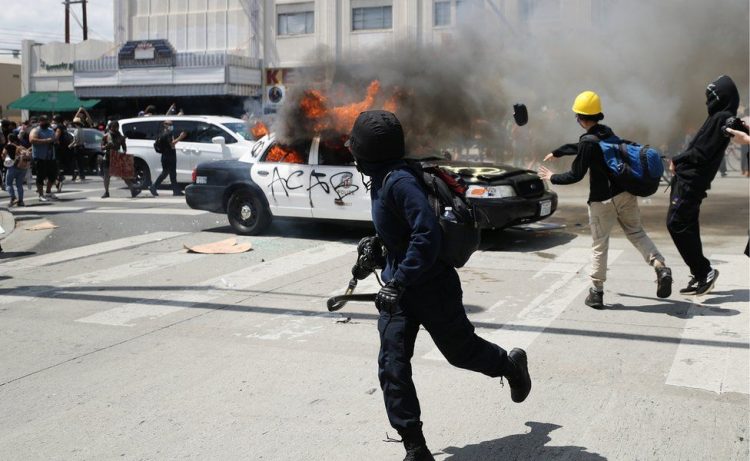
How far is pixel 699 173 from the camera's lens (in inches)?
275

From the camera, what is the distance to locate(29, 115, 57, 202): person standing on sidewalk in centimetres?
1638

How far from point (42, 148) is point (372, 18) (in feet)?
73.1

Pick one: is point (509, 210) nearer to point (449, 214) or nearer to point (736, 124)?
point (736, 124)

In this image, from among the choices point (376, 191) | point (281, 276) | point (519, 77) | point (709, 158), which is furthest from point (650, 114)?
point (376, 191)

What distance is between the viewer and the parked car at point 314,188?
984 centimetres

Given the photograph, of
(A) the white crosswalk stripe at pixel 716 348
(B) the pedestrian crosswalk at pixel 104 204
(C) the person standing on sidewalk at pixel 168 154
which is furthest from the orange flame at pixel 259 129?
(A) the white crosswalk stripe at pixel 716 348

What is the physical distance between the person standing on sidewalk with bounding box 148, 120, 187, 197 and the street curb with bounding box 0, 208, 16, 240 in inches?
128

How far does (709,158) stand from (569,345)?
2364 mm

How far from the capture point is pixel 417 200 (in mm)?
3537

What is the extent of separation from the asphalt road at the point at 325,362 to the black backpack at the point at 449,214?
1.03 m

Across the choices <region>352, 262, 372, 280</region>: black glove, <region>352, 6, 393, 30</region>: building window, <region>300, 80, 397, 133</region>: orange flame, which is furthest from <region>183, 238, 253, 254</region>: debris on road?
<region>352, 6, 393, 30</region>: building window

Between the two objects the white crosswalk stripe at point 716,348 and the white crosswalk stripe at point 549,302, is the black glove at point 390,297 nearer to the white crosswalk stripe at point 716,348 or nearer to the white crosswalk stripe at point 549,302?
the white crosswalk stripe at point 549,302

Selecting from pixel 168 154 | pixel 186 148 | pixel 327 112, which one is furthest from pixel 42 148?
pixel 327 112

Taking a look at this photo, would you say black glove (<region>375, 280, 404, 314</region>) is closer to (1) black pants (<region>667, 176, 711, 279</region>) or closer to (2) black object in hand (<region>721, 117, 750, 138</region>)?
(2) black object in hand (<region>721, 117, 750, 138</region>)
